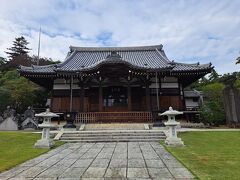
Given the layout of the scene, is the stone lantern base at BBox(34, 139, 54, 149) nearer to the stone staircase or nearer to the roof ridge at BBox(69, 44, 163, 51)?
the stone staircase

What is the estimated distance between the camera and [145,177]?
4.84 meters

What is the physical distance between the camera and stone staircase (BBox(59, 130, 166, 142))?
11617 millimetres

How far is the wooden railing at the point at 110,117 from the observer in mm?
16375

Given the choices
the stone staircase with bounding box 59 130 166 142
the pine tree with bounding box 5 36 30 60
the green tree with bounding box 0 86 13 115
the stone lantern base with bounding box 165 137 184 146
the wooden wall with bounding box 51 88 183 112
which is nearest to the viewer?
the stone lantern base with bounding box 165 137 184 146

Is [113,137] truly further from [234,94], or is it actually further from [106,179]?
[234,94]

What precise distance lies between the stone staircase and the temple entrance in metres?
6.82

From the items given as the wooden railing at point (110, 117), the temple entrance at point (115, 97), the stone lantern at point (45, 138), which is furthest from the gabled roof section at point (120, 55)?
the stone lantern at point (45, 138)

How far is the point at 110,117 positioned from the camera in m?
16.7

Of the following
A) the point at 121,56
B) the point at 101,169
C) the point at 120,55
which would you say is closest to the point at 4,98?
the point at 120,55

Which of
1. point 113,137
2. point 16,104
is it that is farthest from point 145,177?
point 16,104

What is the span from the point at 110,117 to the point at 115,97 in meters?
3.15

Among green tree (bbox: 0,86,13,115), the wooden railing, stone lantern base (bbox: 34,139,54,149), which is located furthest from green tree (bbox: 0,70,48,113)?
stone lantern base (bbox: 34,139,54,149)

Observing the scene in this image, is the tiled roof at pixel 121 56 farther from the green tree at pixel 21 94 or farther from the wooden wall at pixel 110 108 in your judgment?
the green tree at pixel 21 94

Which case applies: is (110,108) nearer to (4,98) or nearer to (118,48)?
(118,48)
